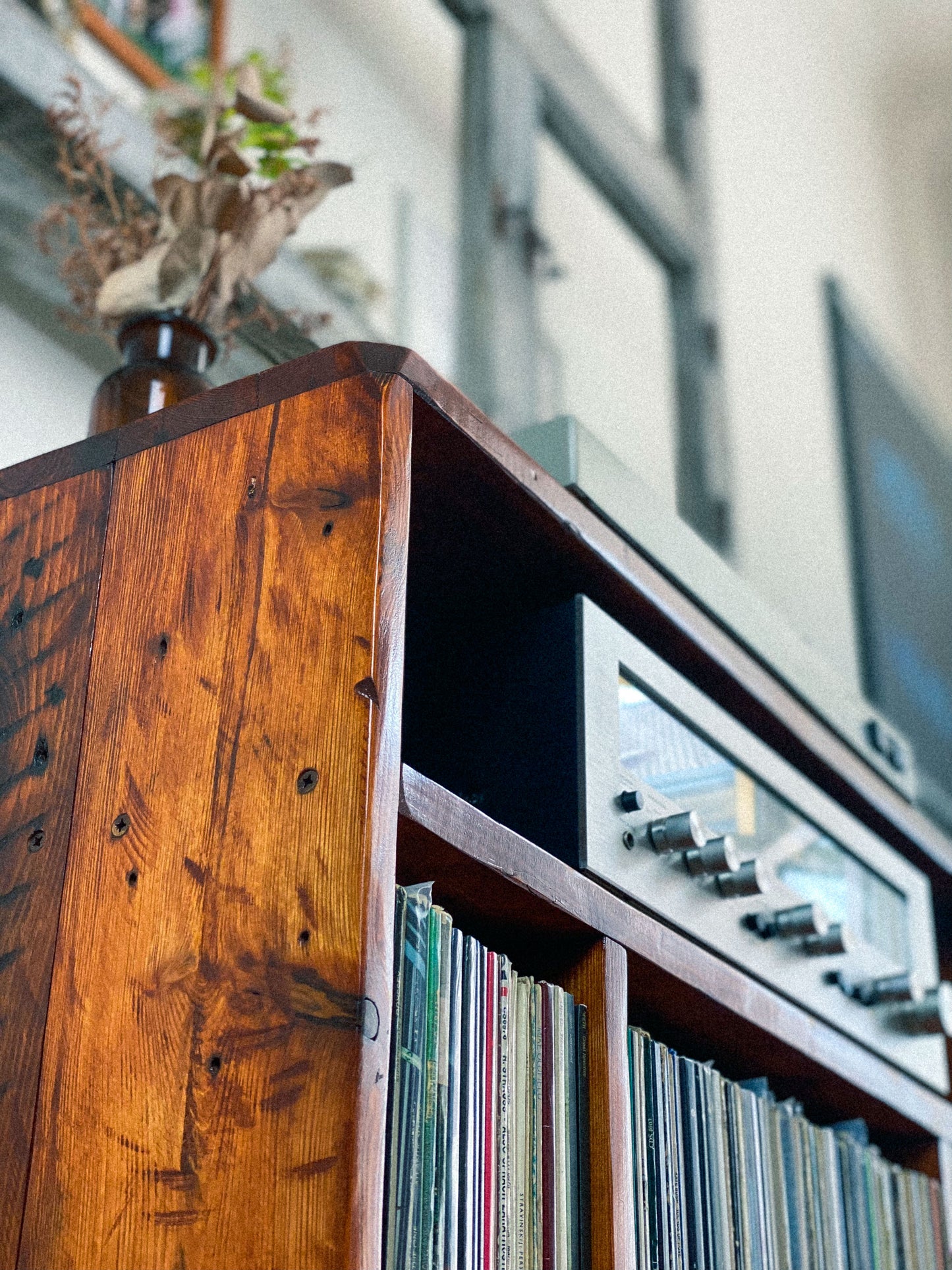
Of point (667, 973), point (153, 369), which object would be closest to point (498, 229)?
point (153, 369)

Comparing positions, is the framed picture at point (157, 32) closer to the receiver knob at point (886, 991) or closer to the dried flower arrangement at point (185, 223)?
the dried flower arrangement at point (185, 223)

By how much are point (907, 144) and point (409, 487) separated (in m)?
4.22

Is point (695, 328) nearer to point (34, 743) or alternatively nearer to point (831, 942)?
point (831, 942)

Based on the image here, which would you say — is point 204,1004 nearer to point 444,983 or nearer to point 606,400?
point 444,983

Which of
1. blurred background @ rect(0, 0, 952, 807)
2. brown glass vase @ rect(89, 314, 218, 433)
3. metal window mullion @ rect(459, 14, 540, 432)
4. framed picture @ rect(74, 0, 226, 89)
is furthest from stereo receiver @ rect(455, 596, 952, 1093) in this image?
framed picture @ rect(74, 0, 226, 89)

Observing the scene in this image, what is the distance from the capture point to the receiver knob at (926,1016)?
1410 millimetres

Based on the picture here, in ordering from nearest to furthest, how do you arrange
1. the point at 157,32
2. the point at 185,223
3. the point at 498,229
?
the point at 185,223 < the point at 157,32 < the point at 498,229

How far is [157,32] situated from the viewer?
1740 mm

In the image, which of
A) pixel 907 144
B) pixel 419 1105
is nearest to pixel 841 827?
pixel 419 1105

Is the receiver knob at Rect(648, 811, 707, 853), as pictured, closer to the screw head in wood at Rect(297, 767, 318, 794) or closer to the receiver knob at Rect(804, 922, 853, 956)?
the receiver knob at Rect(804, 922, 853, 956)

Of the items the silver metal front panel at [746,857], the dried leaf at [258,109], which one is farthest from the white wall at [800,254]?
the dried leaf at [258,109]

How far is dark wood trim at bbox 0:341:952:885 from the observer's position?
89 cm

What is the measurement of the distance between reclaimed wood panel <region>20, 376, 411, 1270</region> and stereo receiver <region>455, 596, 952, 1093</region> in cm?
28

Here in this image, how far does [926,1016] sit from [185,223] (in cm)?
98
